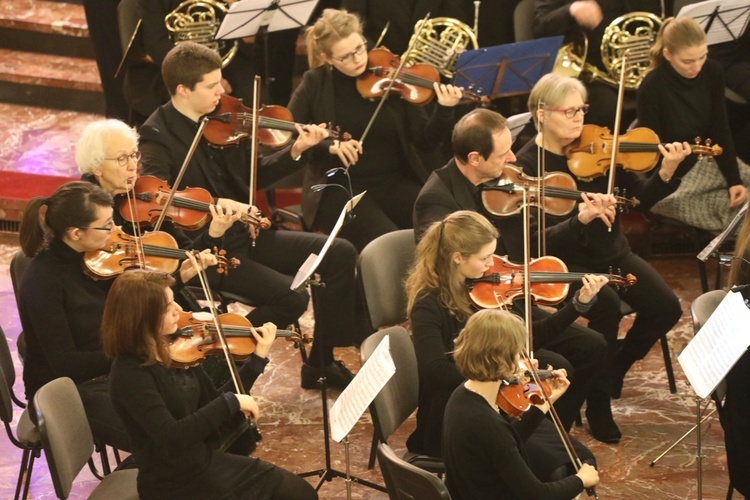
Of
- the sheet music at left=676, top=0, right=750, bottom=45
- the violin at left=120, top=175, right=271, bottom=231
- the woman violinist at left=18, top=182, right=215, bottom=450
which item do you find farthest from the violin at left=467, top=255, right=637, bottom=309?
the sheet music at left=676, top=0, right=750, bottom=45

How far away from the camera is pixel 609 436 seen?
451cm

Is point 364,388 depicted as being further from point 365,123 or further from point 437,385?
point 365,123

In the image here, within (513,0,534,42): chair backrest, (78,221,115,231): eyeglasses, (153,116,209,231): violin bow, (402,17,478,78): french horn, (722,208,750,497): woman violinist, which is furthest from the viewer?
(513,0,534,42): chair backrest

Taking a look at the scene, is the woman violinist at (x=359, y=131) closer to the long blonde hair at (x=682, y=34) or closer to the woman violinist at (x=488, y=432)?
the long blonde hair at (x=682, y=34)

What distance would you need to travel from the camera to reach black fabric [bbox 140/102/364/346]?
15.1ft

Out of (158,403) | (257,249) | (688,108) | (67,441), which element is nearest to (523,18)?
(688,108)

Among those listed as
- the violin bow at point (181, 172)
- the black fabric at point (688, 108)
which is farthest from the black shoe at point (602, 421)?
the violin bow at point (181, 172)

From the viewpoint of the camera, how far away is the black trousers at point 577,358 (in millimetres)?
4188

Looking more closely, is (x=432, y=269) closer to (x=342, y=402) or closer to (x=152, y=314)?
(x=342, y=402)

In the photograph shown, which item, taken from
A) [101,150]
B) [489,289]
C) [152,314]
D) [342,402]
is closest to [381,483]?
[489,289]

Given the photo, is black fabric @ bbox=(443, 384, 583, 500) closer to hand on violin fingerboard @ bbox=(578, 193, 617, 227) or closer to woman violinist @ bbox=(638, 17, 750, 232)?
hand on violin fingerboard @ bbox=(578, 193, 617, 227)

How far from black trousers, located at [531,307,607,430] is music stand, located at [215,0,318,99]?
2209mm

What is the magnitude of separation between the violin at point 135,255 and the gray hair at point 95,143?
0.33 metres

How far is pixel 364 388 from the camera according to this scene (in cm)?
306
